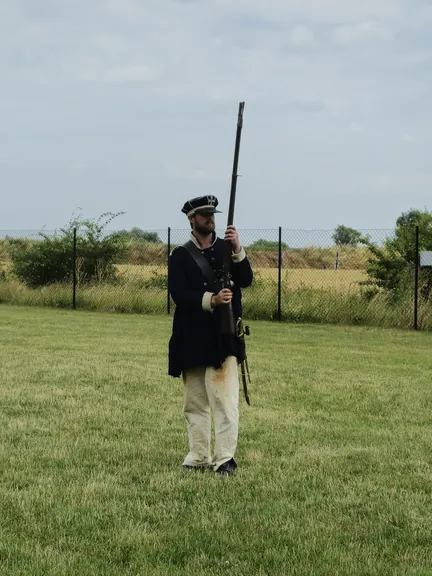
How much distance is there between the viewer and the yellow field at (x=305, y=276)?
68.4 feet

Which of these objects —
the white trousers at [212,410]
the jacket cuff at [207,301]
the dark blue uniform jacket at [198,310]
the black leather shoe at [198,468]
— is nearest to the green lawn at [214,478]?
the black leather shoe at [198,468]

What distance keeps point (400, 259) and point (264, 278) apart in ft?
13.1

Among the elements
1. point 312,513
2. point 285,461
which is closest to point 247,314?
point 285,461

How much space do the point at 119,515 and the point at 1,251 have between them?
28.6 metres

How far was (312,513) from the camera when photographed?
5.05 metres

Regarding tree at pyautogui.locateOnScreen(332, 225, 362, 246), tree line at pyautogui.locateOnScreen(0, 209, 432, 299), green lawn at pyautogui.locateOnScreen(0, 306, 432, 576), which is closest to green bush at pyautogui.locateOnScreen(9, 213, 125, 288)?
tree line at pyautogui.locateOnScreen(0, 209, 432, 299)

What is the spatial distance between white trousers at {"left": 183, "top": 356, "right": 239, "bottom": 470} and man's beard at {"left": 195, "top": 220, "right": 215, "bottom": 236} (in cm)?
94

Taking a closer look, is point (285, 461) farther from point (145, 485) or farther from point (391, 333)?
point (391, 333)

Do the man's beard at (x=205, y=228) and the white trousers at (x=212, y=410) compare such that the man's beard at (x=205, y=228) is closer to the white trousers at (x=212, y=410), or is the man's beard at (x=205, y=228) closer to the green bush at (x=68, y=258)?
the white trousers at (x=212, y=410)

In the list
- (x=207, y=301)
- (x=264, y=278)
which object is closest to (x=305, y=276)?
(x=264, y=278)

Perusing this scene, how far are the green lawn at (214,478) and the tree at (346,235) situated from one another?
849 cm

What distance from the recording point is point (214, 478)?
19.1 ft

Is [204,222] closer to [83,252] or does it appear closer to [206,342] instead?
[206,342]

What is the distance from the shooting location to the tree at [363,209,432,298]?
19219 millimetres
